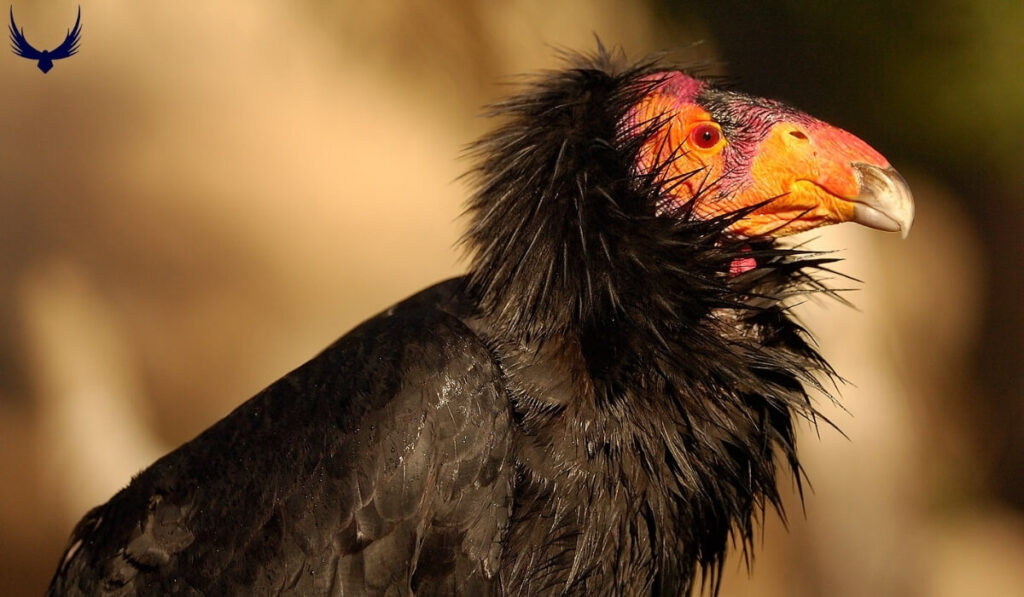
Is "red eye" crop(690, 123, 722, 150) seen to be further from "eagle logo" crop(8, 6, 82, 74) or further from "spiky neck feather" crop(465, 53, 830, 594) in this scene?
"eagle logo" crop(8, 6, 82, 74)

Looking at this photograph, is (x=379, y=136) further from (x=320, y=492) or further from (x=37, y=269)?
(x=320, y=492)

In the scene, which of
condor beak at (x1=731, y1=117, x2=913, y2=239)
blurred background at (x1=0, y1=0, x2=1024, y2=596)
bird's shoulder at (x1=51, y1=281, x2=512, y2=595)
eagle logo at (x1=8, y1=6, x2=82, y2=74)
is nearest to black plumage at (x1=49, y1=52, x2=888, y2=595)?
bird's shoulder at (x1=51, y1=281, x2=512, y2=595)

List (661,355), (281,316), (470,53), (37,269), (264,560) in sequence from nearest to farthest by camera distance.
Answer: (264,560) < (661,355) < (37,269) < (281,316) < (470,53)

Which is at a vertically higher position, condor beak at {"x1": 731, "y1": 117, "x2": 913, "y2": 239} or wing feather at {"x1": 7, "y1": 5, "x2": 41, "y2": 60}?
wing feather at {"x1": 7, "y1": 5, "x2": 41, "y2": 60}

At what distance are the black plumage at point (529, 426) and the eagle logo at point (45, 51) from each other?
2256 millimetres

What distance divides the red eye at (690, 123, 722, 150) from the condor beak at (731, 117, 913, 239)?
0.32 feet

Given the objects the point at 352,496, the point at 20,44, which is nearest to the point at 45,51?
the point at 20,44

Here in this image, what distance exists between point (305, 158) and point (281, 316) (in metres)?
0.67

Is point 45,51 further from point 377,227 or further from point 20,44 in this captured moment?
point 377,227

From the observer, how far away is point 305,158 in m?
3.74

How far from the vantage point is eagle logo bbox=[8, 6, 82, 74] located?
133 inches

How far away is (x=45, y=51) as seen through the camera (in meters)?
3.43

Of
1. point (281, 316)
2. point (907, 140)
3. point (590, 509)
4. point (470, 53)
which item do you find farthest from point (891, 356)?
point (590, 509)

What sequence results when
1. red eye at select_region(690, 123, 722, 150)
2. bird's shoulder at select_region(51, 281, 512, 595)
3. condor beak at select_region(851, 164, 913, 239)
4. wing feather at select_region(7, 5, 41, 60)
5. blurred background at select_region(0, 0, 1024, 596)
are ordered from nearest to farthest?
bird's shoulder at select_region(51, 281, 512, 595)
condor beak at select_region(851, 164, 913, 239)
red eye at select_region(690, 123, 722, 150)
wing feather at select_region(7, 5, 41, 60)
blurred background at select_region(0, 0, 1024, 596)
